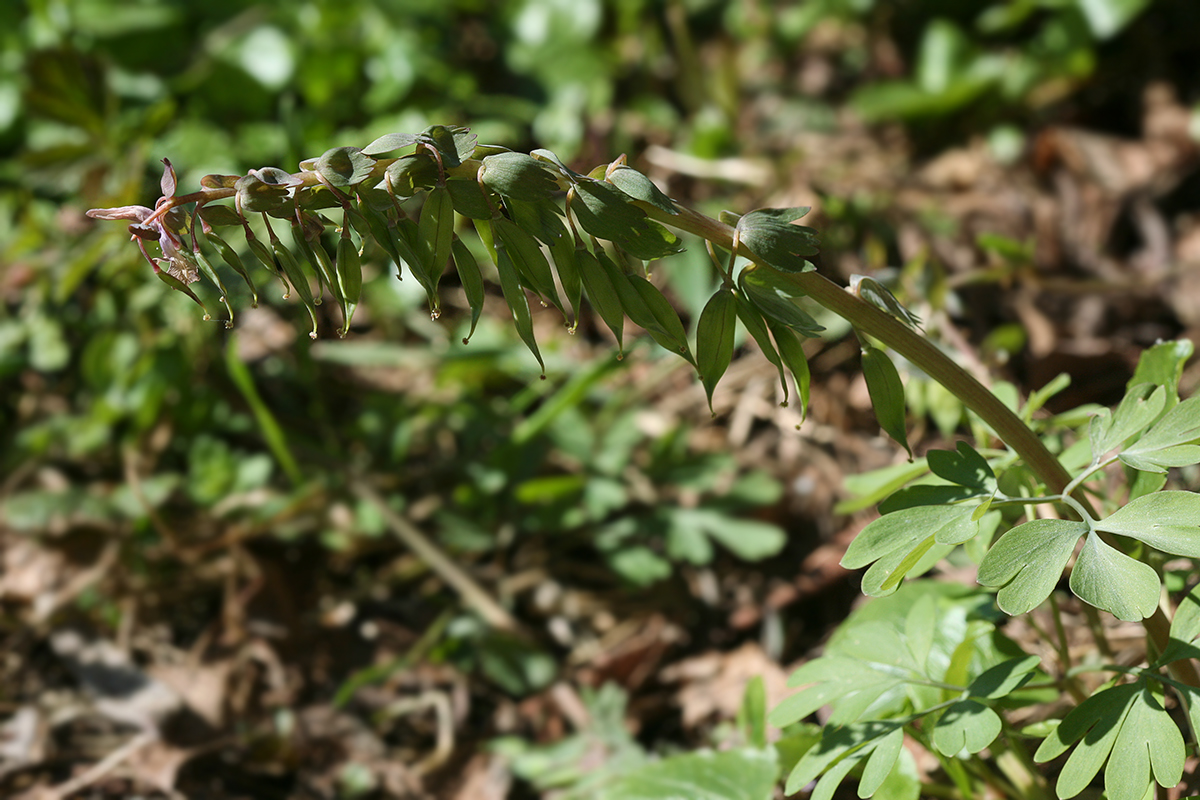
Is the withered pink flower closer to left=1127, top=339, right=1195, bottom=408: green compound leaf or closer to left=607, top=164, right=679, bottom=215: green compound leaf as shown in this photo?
left=607, top=164, right=679, bottom=215: green compound leaf

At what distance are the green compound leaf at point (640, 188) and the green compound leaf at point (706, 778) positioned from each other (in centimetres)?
101

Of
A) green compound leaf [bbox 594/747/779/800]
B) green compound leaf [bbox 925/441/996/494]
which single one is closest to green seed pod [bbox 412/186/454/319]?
green compound leaf [bbox 925/441/996/494]

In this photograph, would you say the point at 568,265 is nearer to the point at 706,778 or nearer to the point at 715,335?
the point at 715,335

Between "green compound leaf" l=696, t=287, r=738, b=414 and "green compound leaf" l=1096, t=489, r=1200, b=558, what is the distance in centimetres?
46

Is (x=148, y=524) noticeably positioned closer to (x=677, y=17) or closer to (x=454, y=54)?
(x=454, y=54)

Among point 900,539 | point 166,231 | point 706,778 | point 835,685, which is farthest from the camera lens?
point 706,778

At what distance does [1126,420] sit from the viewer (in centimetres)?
117

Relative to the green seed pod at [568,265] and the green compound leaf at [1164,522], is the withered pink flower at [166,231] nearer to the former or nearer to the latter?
the green seed pod at [568,265]

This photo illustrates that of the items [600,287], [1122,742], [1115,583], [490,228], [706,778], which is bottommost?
[706,778]

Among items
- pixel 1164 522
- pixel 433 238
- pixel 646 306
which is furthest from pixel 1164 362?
pixel 433 238

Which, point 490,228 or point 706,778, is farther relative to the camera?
point 706,778

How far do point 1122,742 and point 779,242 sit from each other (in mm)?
685

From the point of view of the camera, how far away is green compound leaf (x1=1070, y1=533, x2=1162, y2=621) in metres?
1.00

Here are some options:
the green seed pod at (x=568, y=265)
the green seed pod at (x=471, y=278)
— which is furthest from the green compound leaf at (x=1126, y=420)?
the green seed pod at (x=471, y=278)
